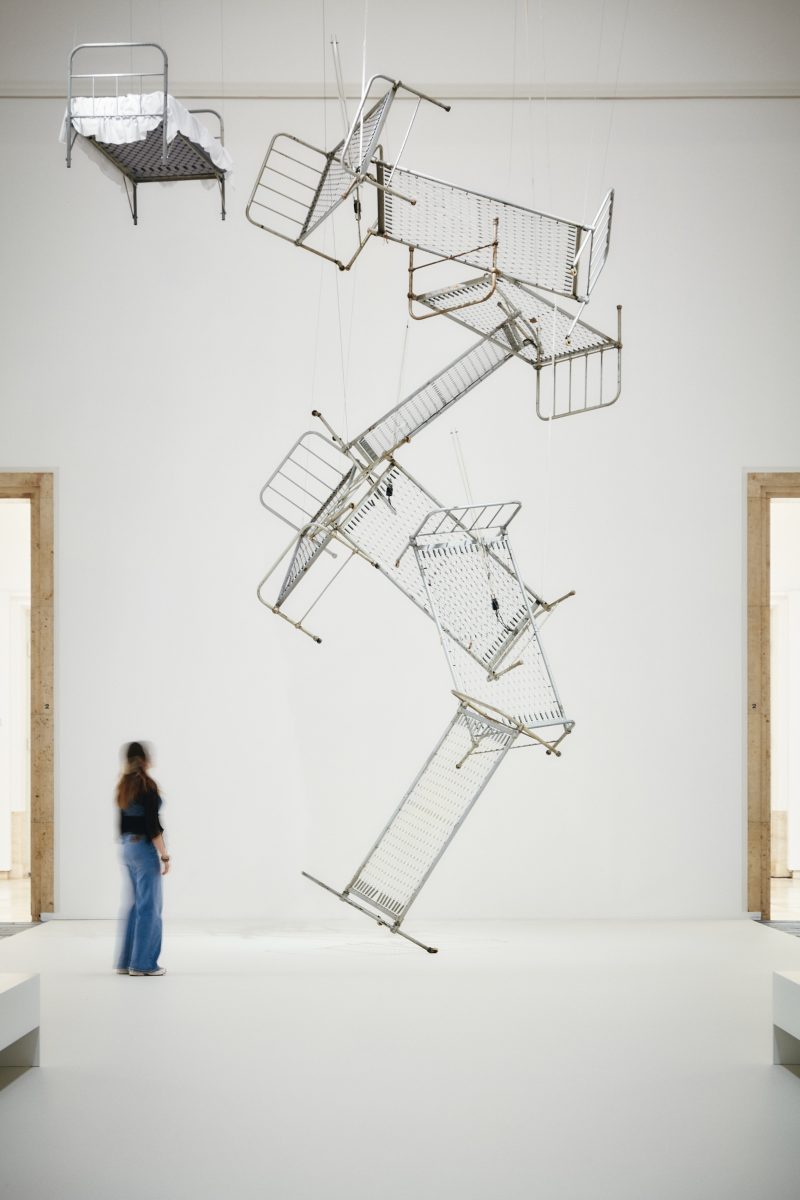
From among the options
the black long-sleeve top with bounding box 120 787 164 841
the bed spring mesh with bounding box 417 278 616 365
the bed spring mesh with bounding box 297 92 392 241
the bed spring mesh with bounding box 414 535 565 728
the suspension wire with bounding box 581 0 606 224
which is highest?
the suspension wire with bounding box 581 0 606 224

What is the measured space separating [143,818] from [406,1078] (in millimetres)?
2289

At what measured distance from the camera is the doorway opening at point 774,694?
763 centimetres

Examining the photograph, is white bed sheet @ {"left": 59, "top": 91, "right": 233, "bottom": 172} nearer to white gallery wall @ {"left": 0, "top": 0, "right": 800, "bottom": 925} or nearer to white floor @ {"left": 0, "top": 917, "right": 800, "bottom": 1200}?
white gallery wall @ {"left": 0, "top": 0, "right": 800, "bottom": 925}

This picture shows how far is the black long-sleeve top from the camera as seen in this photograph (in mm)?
5875

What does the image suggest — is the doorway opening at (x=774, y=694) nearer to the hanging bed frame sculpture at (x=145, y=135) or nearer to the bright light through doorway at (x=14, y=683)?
the hanging bed frame sculpture at (x=145, y=135)

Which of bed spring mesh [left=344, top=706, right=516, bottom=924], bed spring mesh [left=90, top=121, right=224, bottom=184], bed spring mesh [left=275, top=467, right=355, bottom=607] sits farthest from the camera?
bed spring mesh [left=344, top=706, right=516, bottom=924]

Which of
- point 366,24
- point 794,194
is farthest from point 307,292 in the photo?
point 794,194

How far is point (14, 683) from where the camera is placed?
1025 centimetres

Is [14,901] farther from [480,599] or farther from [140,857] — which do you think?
[480,599]

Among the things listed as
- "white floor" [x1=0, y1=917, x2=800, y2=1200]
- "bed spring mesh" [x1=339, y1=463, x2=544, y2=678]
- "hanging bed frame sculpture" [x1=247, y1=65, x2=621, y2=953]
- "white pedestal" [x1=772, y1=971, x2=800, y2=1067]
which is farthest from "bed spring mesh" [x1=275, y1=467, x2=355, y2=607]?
"white pedestal" [x1=772, y1=971, x2=800, y2=1067]

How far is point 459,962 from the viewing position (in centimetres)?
615

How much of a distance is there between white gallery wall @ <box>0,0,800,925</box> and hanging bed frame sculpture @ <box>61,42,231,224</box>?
7.40ft

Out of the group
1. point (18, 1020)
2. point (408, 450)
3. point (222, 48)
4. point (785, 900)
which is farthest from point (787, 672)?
point (18, 1020)

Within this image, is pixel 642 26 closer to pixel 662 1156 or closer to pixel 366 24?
pixel 366 24
